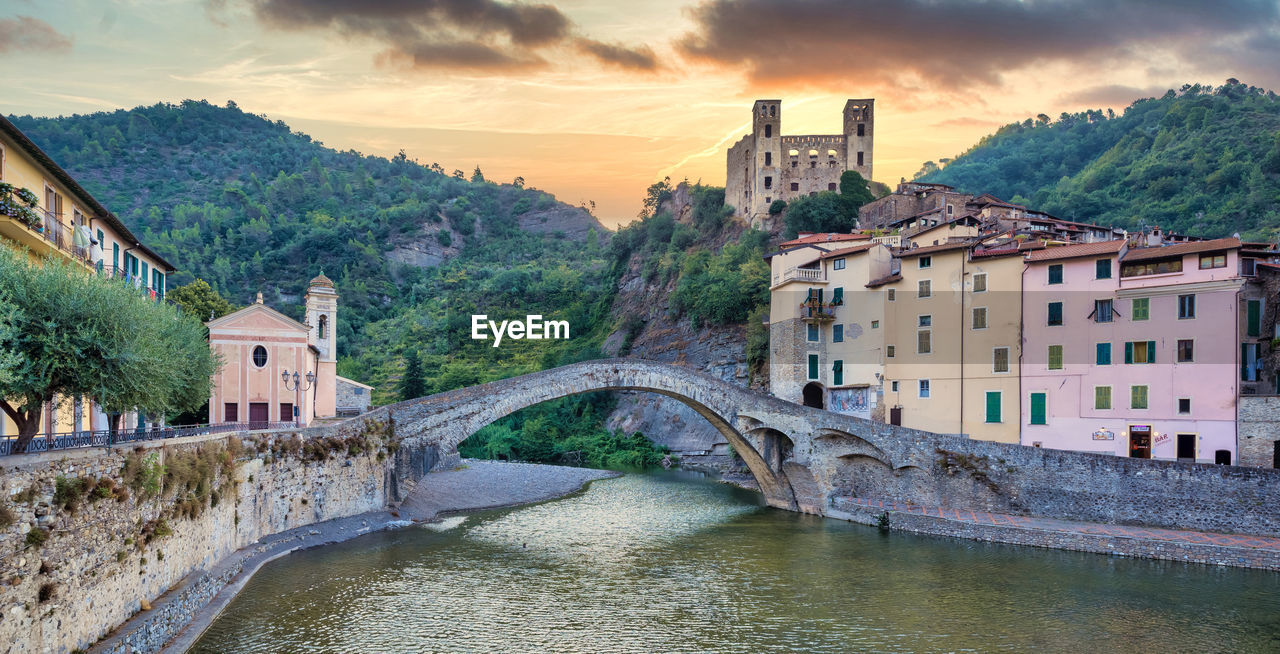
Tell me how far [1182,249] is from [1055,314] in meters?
4.20

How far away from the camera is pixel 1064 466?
26.8 metres

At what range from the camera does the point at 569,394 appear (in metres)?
32.5

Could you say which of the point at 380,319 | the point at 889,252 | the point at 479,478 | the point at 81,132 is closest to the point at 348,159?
the point at 81,132

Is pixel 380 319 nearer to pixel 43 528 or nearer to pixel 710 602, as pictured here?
pixel 710 602

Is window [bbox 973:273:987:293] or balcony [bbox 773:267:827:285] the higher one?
balcony [bbox 773:267:827:285]

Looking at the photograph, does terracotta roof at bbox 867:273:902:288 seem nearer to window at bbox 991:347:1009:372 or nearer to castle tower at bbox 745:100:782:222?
window at bbox 991:347:1009:372

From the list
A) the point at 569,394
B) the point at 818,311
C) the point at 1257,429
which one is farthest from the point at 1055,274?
the point at 569,394

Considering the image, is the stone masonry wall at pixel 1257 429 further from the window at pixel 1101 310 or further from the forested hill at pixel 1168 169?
the forested hill at pixel 1168 169

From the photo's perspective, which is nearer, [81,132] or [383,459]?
[383,459]

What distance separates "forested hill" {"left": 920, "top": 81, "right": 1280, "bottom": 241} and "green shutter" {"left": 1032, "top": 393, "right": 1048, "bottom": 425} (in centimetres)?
2532

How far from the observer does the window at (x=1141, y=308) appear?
2748 cm

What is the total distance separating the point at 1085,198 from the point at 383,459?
50176 mm

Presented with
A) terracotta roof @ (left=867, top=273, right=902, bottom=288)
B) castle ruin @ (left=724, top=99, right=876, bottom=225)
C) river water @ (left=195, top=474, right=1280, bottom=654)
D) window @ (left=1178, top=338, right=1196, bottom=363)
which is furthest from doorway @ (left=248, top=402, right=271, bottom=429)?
castle ruin @ (left=724, top=99, right=876, bottom=225)

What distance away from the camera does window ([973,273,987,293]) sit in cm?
3111
